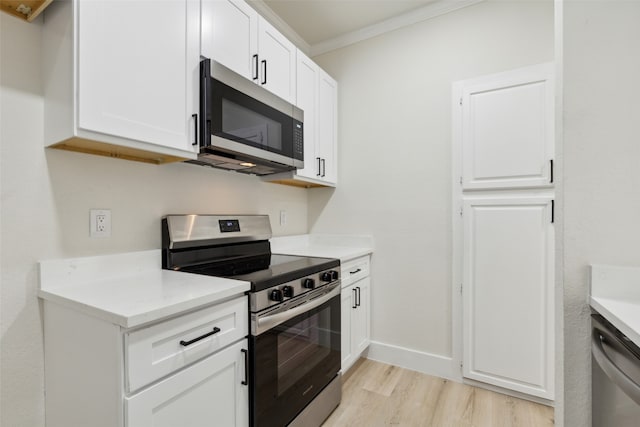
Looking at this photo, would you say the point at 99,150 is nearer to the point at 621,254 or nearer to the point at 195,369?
the point at 195,369

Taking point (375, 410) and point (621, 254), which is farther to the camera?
point (375, 410)

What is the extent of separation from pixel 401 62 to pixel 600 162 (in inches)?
68.3

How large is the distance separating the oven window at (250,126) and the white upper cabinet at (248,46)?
0.22 m

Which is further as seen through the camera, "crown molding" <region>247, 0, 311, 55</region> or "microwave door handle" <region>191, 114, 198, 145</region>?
"crown molding" <region>247, 0, 311, 55</region>

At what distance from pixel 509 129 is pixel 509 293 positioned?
3.49 ft

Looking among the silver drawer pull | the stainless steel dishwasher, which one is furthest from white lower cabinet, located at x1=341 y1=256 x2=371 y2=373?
the stainless steel dishwasher

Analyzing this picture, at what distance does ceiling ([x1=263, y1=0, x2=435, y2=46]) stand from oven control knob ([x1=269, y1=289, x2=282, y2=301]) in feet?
6.73

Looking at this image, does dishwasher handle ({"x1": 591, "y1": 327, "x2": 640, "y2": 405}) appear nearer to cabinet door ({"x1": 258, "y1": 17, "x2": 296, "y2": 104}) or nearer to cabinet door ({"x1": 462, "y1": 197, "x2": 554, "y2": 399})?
cabinet door ({"x1": 462, "y1": 197, "x2": 554, "y2": 399})

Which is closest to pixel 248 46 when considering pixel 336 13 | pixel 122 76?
pixel 122 76

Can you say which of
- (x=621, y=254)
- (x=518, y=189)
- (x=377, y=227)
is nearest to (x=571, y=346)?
(x=621, y=254)

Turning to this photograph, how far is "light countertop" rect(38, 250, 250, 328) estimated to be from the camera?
0.93 m

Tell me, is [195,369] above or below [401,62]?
below

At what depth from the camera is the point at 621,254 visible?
3.52 ft

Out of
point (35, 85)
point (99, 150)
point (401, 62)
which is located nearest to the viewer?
point (35, 85)
